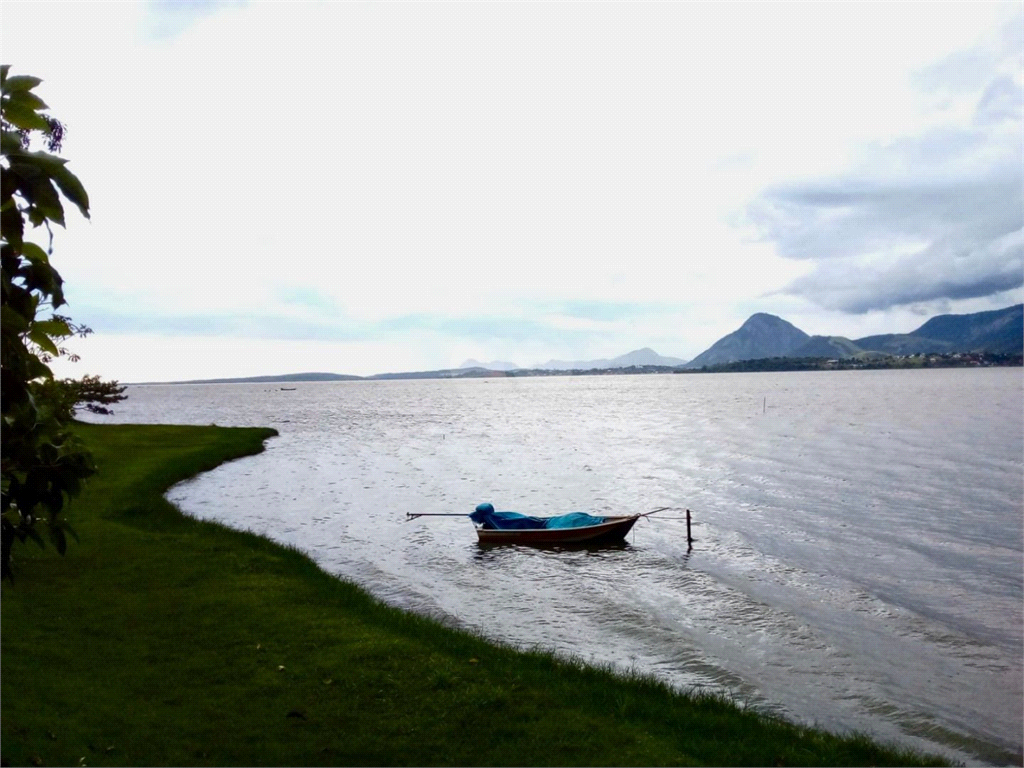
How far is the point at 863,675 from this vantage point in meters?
16.8

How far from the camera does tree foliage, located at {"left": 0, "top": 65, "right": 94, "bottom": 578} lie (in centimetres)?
366

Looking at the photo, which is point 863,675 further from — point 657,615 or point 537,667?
point 537,667

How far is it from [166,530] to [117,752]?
17427 mm

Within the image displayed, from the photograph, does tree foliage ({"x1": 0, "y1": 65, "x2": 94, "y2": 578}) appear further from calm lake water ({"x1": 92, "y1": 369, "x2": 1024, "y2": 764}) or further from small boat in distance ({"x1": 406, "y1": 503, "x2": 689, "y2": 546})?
small boat in distance ({"x1": 406, "y1": 503, "x2": 689, "y2": 546})

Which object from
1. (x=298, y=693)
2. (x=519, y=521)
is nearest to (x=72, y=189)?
(x=298, y=693)

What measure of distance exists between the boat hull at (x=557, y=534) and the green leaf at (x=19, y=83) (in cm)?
2704

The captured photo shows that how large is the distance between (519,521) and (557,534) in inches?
63.6

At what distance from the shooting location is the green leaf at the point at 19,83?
3785 millimetres

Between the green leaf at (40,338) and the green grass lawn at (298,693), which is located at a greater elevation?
the green leaf at (40,338)

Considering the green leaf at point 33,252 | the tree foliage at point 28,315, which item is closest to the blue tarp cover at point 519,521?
the tree foliage at point 28,315

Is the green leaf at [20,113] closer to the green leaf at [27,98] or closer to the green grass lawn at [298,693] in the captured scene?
the green leaf at [27,98]

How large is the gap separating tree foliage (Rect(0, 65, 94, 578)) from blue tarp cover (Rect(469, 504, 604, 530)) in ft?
84.1

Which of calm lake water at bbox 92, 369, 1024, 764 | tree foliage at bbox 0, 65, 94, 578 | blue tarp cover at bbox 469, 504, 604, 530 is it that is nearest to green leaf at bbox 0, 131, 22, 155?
tree foliage at bbox 0, 65, 94, 578

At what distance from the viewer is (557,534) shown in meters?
30.0
